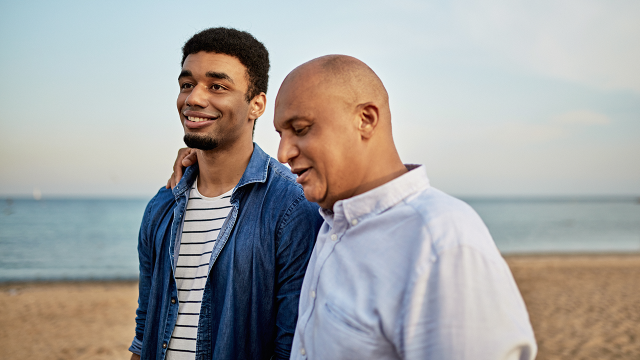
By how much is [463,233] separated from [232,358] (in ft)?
5.28

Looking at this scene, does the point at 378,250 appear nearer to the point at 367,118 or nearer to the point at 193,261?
the point at 367,118

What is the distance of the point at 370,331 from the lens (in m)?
1.32

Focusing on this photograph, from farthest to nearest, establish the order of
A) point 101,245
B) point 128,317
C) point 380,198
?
point 101,245 → point 128,317 → point 380,198

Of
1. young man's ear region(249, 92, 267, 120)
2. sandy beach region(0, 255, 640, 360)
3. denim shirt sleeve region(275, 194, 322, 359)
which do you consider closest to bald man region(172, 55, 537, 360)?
denim shirt sleeve region(275, 194, 322, 359)

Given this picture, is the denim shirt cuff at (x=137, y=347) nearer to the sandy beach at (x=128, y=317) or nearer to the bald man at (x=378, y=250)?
the bald man at (x=378, y=250)

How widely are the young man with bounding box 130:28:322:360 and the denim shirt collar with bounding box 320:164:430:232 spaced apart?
79cm

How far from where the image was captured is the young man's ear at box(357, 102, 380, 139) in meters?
1.66


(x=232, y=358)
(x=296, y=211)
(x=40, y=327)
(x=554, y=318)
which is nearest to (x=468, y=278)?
(x=296, y=211)

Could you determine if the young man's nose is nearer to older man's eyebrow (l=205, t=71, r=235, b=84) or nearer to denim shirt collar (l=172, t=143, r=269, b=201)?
older man's eyebrow (l=205, t=71, r=235, b=84)

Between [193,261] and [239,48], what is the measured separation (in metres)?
1.37

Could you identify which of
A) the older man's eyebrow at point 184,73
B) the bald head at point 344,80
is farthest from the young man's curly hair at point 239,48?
the bald head at point 344,80

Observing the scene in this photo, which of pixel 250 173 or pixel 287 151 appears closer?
pixel 287 151

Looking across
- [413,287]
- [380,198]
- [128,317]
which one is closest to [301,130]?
[380,198]

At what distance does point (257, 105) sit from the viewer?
9.48 feet
